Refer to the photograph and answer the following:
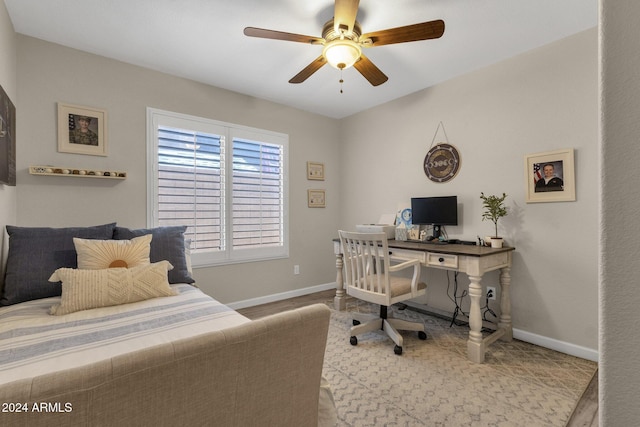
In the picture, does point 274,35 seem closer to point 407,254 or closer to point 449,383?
point 407,254

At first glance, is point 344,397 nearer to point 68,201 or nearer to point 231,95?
point 68,201

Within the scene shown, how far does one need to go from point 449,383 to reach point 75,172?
332 centimetres

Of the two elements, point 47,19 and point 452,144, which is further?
point 452,144

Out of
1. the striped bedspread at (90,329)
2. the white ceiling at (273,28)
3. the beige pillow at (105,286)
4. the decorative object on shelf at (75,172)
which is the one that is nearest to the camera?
the striped bedspread at (90,329)

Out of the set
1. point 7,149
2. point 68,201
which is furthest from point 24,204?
point 7,149

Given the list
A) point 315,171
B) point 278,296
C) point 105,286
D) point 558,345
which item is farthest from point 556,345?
point 105,286

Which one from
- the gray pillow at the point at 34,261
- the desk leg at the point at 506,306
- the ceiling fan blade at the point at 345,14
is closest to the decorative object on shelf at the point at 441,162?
the desk leg at the point at 506,306

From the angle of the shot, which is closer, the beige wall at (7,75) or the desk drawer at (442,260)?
the beige wall at (7,75)

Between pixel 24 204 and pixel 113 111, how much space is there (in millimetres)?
1048

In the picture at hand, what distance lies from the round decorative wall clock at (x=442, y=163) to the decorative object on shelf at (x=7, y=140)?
3573 mm

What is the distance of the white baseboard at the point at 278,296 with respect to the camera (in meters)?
3.35

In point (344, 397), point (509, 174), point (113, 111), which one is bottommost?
point (344, 397)

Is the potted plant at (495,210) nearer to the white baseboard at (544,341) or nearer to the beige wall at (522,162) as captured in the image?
the beige wall at (522,162)

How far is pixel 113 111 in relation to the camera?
261cm
